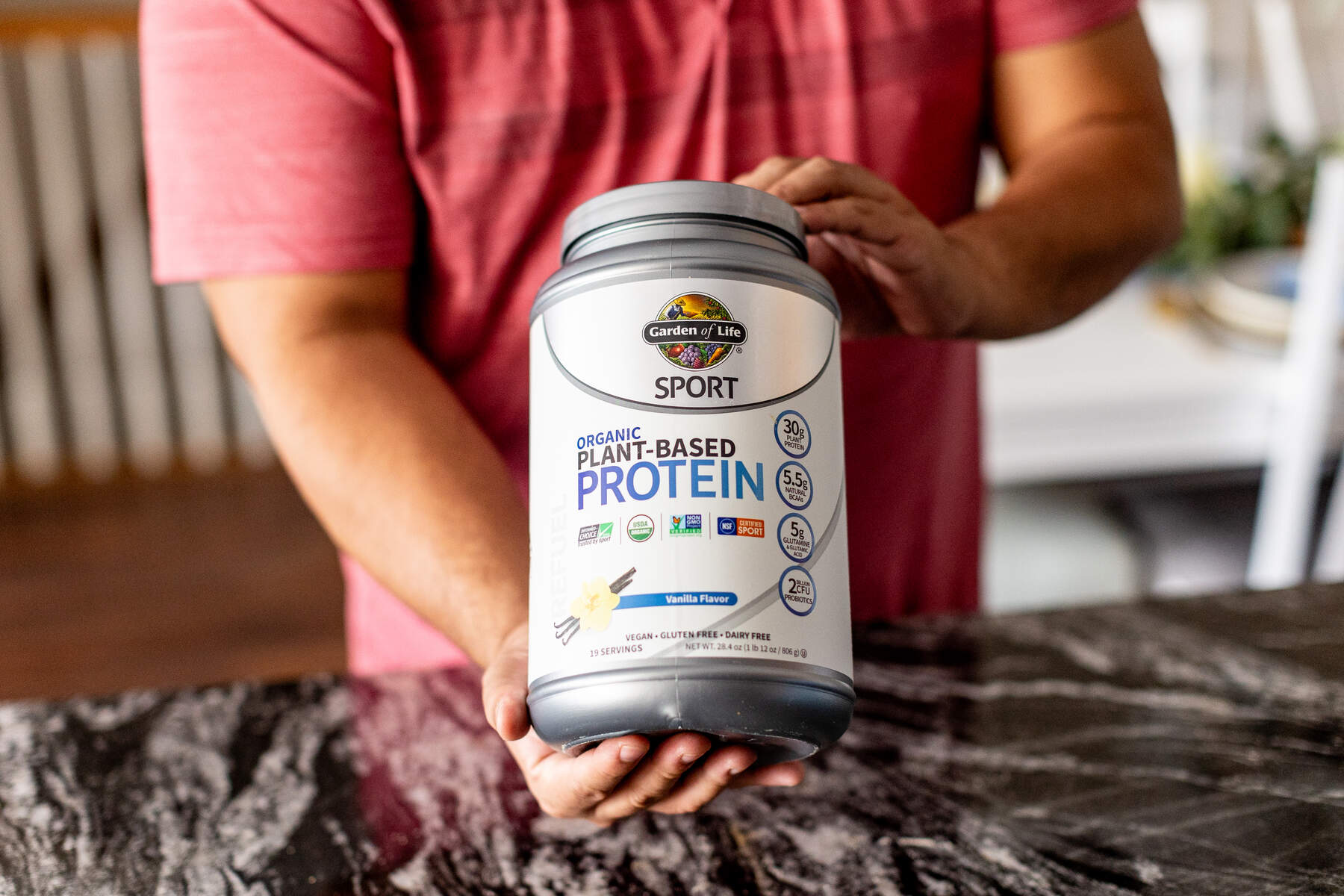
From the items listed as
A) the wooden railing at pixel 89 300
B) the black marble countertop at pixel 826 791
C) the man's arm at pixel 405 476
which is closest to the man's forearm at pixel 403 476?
the man's arm at pixel 405 476

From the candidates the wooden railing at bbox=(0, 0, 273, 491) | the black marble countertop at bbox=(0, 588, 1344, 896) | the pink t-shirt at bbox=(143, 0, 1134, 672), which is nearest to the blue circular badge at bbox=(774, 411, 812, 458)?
the black marble countertop at bbox=(0, 588, 1344, 896)

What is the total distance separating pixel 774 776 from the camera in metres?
0.57

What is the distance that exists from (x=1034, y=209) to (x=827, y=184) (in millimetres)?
256

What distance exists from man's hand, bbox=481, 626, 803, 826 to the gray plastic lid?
0.73 ft

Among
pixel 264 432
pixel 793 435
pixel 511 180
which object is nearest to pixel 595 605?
pixel 793 435

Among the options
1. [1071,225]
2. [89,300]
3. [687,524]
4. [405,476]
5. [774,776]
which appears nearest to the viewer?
[687,524]

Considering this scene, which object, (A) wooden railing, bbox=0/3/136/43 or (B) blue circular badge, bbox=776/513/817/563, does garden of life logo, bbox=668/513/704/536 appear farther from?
Result: (A) wooden railing, bbox=0/3/136/43

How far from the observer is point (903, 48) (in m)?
0.86

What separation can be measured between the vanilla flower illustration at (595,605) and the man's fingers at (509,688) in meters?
0.07

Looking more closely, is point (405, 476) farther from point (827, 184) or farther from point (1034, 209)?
point (1034, 209)

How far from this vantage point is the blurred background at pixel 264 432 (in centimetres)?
183

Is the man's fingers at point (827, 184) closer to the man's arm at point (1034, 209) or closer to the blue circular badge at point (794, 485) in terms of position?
the man's arm at point (1034, 209)

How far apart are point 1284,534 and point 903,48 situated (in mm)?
1305

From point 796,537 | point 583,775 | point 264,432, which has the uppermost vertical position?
point 796,537
